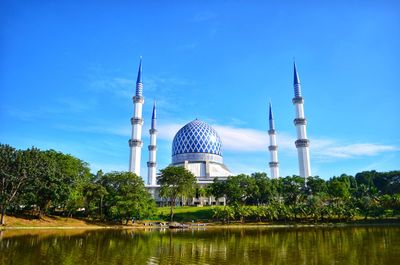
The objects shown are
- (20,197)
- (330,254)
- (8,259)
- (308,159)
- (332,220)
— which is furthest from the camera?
(308,159)

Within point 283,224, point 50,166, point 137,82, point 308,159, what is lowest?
point 283,224

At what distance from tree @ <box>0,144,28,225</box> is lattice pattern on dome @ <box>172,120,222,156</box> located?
5437cm

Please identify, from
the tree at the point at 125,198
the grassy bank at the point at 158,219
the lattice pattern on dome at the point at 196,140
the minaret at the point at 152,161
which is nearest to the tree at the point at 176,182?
the grassy bank at the point at 158,219

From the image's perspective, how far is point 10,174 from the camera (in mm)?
35375

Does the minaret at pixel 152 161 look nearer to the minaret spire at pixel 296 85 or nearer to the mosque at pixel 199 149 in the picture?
the mosque at pixel 199 149

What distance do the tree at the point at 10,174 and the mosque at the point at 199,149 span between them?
32650 millimetres

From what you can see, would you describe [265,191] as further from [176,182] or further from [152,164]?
[152,164]

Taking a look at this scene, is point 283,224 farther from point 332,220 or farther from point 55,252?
point 55,252

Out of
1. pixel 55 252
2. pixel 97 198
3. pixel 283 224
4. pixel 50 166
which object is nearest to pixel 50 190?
pixel 50 166

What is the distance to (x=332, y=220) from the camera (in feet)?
166

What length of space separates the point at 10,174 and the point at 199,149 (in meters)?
55.8

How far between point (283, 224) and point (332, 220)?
867cm

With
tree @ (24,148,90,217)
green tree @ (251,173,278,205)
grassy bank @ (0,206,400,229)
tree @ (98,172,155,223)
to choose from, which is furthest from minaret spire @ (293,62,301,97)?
tree @ (24,148,90,217)

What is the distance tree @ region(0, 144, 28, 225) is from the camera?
35062mm
